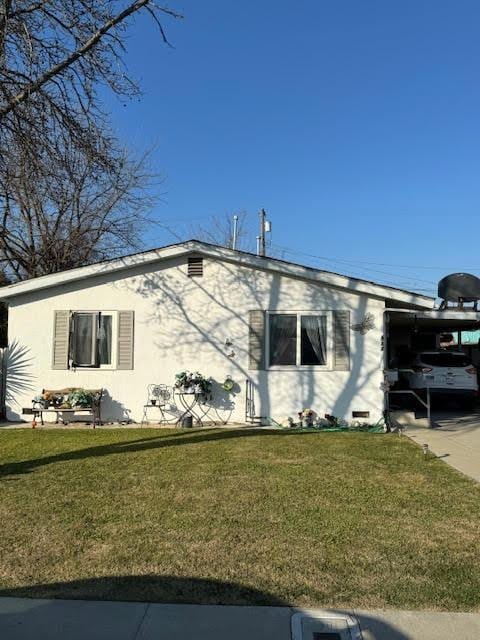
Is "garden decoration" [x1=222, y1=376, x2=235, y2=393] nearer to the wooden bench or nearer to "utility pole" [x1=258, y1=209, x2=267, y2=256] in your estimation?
the wooden bench

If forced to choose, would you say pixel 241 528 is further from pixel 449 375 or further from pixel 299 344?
pixel 449 375

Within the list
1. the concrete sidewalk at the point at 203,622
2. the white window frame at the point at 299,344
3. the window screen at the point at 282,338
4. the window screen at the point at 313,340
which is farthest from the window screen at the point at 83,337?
the concrete sidewalk at the point at 203,622

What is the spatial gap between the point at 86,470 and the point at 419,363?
978 centimetres

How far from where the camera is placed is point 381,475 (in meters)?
7.30

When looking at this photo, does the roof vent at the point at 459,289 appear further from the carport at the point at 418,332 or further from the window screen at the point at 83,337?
the window screen at the point at 83,337

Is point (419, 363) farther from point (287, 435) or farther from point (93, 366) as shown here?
point (93, 366)

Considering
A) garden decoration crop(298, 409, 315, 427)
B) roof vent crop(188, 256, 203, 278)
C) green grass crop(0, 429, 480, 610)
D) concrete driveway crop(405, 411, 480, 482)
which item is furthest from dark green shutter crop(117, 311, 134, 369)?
concrete driveway crop(405, 411, 480, 482)

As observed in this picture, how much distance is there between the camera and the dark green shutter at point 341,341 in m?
12.0

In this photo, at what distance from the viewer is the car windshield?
14031 mm

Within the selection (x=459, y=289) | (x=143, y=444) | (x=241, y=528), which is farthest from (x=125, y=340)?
(x=459, y=289)

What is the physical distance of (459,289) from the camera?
542 inches

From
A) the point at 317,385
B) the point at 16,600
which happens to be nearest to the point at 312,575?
the point at 16,600

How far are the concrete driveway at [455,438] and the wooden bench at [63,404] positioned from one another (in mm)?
6543

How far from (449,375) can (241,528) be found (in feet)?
33.7
